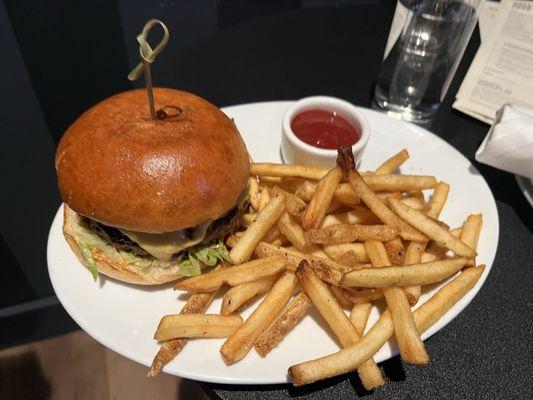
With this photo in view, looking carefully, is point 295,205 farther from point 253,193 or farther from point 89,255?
point 89,255

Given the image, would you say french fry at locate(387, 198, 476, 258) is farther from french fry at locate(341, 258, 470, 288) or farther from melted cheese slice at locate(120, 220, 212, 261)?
melted cheese slice at locate(120, 220, 212, 261)

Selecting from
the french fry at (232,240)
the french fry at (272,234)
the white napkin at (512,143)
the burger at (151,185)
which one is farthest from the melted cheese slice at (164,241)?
the white napkin at (512,143)

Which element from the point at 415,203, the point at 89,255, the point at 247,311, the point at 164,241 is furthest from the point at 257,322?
the point at 415,203

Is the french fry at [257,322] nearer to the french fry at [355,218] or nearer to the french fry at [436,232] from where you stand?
the french fry at [355,218]

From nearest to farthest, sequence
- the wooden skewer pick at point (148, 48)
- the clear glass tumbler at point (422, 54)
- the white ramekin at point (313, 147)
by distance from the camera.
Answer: the wooden skewer pick at point (148, 48), the white ramekin at point (313, 147), the clear glass tumbler at point (422, 54)

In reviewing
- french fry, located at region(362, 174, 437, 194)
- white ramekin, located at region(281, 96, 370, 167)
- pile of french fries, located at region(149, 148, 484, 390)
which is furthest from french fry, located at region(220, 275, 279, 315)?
white ramekin, located at region(281, 96, 370, 167)

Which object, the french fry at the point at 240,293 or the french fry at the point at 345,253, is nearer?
the french fry at the point at 240,293
